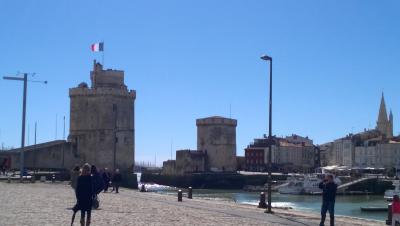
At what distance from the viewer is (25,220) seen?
48.1 feet

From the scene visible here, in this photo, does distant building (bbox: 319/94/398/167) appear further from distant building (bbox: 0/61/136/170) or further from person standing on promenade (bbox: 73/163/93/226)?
person standing on promenade (bbox: 73/163/93/226)

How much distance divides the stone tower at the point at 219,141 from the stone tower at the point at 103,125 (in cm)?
2693

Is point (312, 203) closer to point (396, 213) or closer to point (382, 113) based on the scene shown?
point (396, 213)

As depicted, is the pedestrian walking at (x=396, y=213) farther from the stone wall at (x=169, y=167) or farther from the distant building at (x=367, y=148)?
the distant building at (x=367, y=148)

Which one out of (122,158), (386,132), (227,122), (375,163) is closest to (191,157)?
(227,122)

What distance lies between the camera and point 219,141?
95750 millimetres

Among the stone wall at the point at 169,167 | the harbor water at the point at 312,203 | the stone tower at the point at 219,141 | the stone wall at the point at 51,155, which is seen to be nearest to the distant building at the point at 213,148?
the stone tower at the point at 219,141

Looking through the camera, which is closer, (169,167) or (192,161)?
(192,161)

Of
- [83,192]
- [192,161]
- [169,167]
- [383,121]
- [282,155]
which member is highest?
[383,121]

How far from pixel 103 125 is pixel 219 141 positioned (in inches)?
1193

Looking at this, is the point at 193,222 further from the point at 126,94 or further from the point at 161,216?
the point at 126,94

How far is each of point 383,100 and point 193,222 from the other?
485ft

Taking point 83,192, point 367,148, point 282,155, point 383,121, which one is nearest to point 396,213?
point 83,192

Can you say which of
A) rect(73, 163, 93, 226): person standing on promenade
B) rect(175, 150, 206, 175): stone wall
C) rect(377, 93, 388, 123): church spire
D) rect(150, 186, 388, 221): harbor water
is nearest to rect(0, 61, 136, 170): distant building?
rect(150, 186, 388, 221): harbor water
